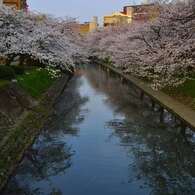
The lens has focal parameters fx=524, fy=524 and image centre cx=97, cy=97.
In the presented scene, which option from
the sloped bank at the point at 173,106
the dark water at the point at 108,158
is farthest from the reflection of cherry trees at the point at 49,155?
the sloped bank at the point at 173,106

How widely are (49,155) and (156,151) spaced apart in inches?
133

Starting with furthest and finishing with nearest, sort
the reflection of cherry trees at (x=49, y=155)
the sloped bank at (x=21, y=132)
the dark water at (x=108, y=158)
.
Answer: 1. the sloped bank at (x=21, y=132)
2. the reflection of cherry trees at (x=49, y=155)
3. the dark water at (x=108, y=158)

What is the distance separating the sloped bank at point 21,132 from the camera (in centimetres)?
1278

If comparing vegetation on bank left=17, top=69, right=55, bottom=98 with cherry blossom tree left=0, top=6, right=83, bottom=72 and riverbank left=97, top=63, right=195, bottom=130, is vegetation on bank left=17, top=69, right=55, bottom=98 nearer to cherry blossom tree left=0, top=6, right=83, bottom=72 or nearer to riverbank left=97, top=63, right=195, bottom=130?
cherry blossom tree left=0, top=6, right=83, bottom=72

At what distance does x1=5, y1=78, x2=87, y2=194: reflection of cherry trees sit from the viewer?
12.2 m

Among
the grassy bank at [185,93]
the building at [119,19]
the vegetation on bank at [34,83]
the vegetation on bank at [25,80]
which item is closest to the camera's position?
the vegetation on bank at [25,80]

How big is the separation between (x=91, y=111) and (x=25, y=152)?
1252 centimetres

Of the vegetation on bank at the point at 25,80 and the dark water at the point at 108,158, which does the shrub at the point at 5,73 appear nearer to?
the vegetation on bank at the point at 25,80

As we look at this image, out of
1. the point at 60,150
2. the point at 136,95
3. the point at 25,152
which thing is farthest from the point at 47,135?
the point at 136,95

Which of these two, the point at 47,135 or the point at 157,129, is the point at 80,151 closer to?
the point at 47,135

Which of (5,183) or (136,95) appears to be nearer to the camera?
(5,183)

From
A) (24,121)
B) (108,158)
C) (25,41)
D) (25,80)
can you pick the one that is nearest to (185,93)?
(25,80)

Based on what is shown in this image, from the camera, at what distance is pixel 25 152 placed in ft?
49.9

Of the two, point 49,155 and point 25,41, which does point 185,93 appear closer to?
point 25,41
